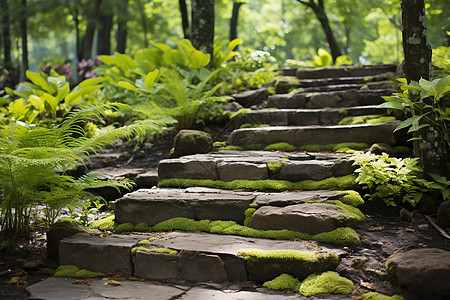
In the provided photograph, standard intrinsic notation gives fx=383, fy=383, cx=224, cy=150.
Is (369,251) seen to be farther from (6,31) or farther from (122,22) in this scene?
(6,31)

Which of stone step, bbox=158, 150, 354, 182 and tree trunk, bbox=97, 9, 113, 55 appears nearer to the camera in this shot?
stone step, bbox=158, 150, 354, 182

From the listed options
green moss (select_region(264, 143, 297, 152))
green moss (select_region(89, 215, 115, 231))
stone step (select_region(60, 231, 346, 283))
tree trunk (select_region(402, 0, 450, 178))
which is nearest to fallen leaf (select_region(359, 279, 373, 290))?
stone step (select_region(60, 231, 346, 283))

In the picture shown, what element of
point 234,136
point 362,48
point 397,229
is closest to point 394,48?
point 362,48

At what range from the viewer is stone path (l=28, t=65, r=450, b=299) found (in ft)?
9.63

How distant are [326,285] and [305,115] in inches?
153

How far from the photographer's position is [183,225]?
3.76 metres

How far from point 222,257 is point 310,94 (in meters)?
4.55

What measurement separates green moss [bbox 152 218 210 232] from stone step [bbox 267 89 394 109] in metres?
3.82

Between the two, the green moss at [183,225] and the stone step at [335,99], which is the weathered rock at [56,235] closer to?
the green moss at [183,225]

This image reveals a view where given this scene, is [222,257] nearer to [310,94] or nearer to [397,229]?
[397,229]

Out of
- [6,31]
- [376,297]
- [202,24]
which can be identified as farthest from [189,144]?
[6,31]

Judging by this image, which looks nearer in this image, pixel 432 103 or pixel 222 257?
pixel 222 257

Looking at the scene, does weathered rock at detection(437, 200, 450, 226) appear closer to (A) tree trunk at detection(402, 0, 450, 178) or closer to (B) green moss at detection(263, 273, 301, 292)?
(A) tree trunk at detection(402, 0, 450, 178)

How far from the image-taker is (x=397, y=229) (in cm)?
336
